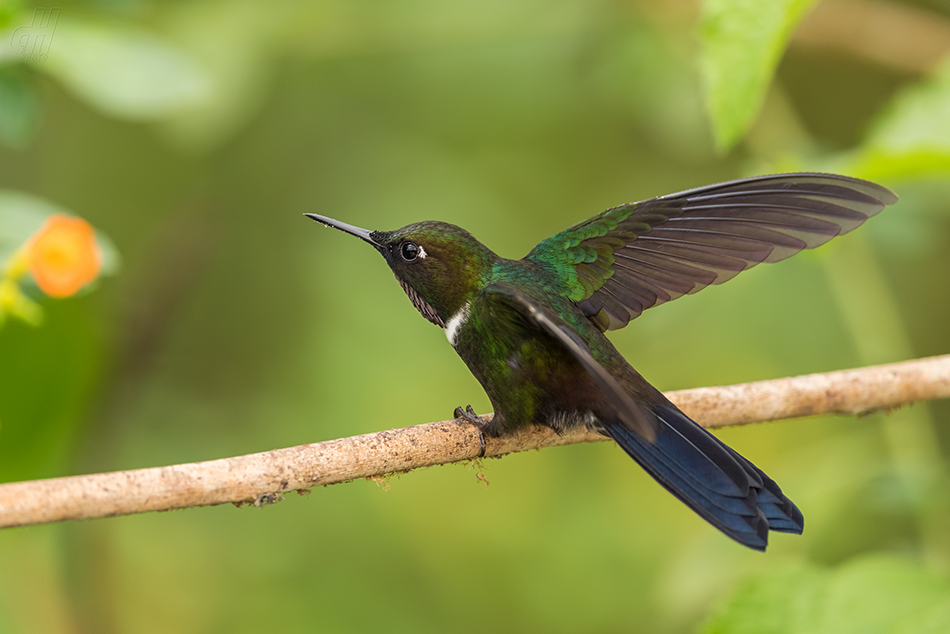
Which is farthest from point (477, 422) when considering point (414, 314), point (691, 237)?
point (414, 314)

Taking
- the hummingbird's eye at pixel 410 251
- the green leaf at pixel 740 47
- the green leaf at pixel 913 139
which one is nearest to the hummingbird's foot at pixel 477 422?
→ the hummingbird's eye at pixel 410 251

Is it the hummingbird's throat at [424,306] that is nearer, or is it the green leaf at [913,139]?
the green leaf at [913,139]

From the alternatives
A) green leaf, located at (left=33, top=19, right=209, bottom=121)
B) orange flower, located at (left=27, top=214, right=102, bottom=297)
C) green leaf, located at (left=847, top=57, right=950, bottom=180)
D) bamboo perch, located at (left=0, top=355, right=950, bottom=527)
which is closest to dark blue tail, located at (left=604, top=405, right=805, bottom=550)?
bamboo perch, located at (left=0, top=355, right=950, bottom=527)

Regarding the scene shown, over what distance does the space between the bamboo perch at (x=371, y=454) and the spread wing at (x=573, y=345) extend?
267 mm

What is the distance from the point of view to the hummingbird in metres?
1.97

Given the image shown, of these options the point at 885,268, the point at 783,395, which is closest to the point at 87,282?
the point at 783,395

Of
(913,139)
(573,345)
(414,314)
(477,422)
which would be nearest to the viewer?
(573,345)

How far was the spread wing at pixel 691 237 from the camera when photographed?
215cm

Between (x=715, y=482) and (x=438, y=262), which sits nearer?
(x=715, y=482)

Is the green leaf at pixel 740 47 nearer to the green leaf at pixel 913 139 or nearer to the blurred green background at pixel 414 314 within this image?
the green leaf at pixel 913 139

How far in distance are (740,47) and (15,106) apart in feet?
A: 5.82

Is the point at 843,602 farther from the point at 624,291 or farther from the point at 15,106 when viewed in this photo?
the point at 15,106

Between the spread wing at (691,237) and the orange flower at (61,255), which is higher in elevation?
the orange flower at (61,255)

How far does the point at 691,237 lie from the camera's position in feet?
7.74
